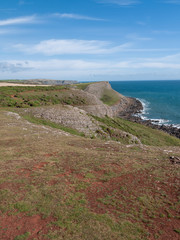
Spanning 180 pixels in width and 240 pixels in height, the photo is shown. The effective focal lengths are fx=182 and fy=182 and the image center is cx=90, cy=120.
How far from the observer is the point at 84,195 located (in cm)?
1227

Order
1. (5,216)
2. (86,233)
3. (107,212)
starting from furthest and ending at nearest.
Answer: (107,212), (5,216), (86,233)

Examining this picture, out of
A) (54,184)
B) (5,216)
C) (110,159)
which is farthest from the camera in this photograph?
(110,159)

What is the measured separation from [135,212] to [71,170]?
6.34m

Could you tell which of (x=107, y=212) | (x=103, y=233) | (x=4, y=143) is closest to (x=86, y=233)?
(x=103, y=233)

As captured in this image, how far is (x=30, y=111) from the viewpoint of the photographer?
1615 inches

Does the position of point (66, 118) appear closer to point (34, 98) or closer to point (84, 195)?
point (34, 98)

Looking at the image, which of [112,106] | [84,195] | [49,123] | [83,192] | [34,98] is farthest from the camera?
[112,106]

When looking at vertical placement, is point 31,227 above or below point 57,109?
below

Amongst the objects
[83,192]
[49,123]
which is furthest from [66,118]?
[83,192]

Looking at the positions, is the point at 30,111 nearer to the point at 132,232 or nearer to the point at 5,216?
the point at 5,216

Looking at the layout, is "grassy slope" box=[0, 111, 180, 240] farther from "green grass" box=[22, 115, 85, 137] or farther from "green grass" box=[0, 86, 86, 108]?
"green grass" box=[0, 86, 86, 108]

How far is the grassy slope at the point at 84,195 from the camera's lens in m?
9.42

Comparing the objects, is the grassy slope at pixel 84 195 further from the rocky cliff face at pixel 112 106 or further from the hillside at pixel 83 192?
the rocky cliff face at pixel 112 106

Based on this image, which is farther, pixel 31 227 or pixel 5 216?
pixel 5 216
